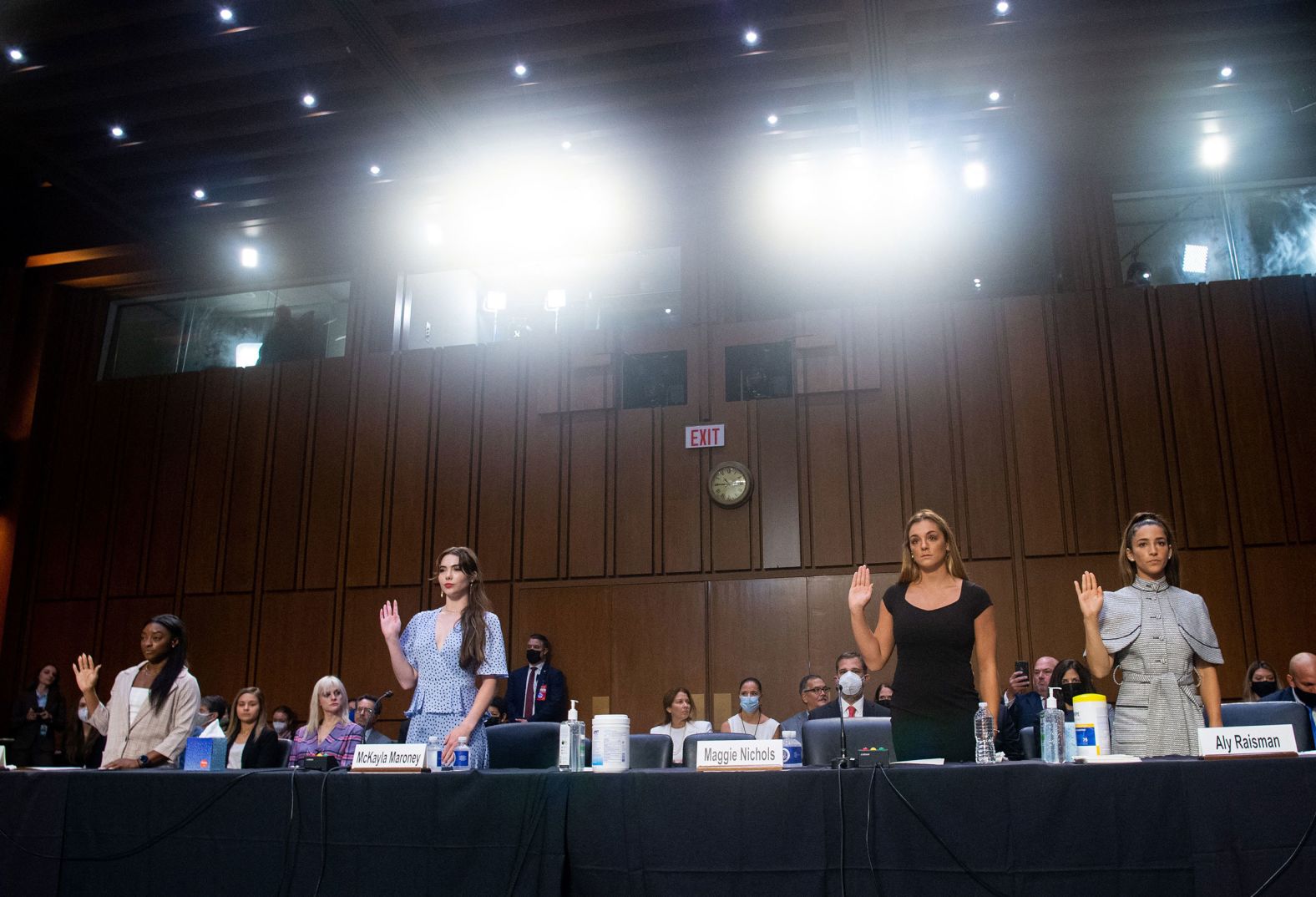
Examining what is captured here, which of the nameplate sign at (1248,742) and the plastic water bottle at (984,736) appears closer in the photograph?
the nameplate sign at (1248,742)

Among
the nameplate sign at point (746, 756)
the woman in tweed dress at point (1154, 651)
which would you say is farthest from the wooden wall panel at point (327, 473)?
the woman in tweed dress at point (1154, 651)

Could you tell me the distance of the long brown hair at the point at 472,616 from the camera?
11.5 ft

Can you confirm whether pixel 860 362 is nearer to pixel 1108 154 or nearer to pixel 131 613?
pixel 1108 154

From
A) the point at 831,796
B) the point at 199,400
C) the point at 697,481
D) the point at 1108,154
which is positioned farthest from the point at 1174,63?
the point at 199,400

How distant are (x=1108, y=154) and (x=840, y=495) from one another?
3.77 meters

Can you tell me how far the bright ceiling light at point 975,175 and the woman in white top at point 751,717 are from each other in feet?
15.7

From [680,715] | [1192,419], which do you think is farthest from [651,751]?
[1192,419]

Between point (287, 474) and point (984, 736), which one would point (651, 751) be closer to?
point (984, 736)

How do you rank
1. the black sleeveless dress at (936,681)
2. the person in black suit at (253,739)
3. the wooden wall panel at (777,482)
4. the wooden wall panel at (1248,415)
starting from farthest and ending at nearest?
the wooden wall panel at (777,482)
the wooden wall panel at (1248,415)
the person in black suit at (253,739)
the black sleeveless dress at (936,681)

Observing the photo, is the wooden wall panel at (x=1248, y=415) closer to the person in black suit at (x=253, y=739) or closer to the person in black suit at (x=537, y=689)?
the person in black suit at (x=537, y=689)

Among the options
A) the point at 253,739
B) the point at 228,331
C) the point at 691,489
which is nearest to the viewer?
the point at 253,739

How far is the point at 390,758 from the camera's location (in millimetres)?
2871

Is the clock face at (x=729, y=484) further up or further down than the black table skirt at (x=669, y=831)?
further up

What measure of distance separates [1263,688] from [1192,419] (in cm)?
218
